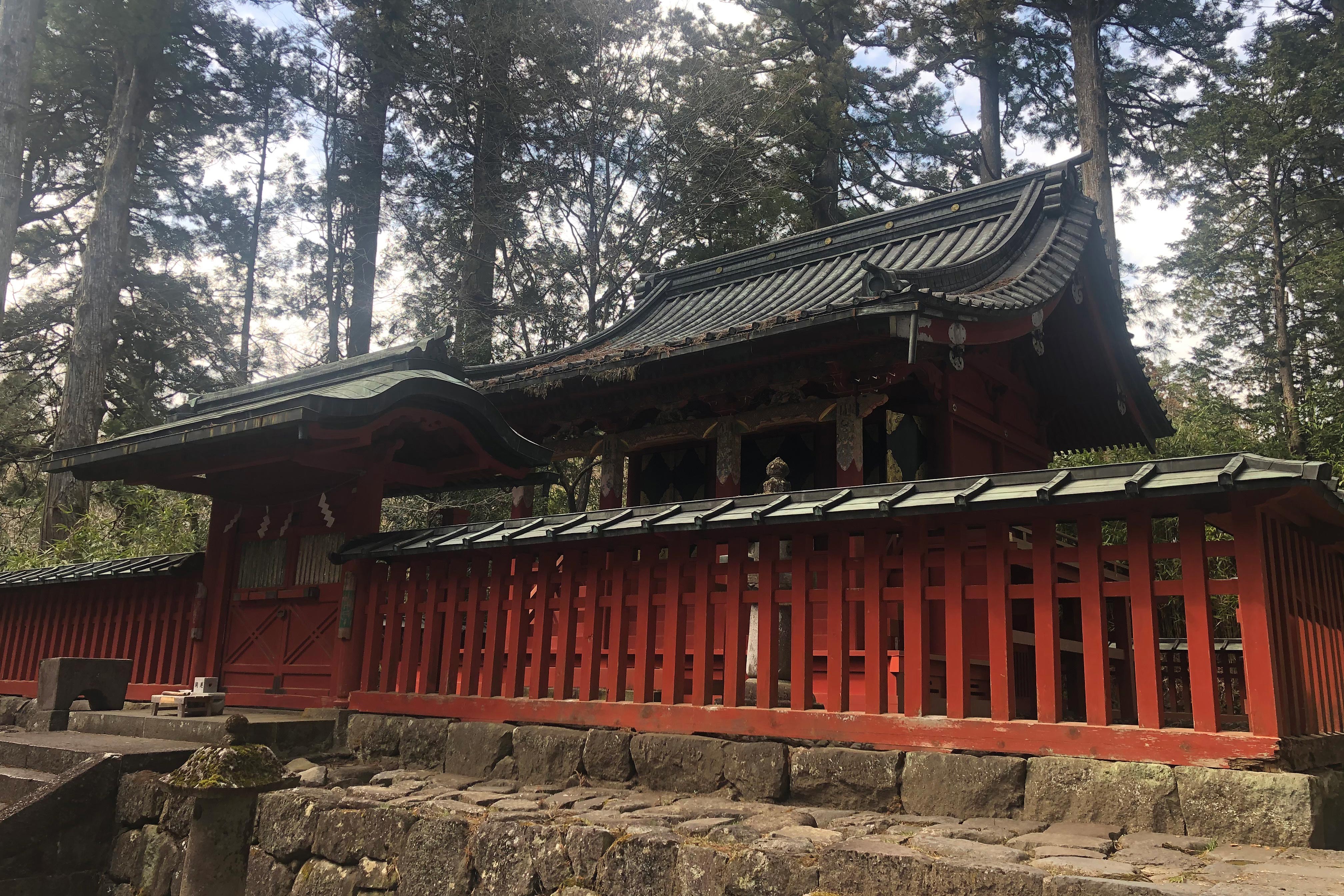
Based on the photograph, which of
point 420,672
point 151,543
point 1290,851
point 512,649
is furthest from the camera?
point 151,543

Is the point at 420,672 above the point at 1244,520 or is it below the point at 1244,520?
below

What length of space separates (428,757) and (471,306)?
17.4 m

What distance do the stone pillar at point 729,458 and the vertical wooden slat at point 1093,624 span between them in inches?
212

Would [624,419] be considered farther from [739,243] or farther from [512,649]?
[739,243]

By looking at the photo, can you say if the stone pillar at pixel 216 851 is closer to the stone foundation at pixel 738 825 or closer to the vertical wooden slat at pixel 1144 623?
the stone foundation at pixel 738 825

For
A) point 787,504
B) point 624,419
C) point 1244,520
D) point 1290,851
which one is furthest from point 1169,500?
point 624,419

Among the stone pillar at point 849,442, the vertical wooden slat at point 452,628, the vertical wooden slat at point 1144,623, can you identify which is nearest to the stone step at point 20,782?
the vertical wooden slat at point 452,628

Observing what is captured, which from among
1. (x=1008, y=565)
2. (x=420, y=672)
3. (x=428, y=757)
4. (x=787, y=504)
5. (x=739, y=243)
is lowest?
(x=428, y=757)

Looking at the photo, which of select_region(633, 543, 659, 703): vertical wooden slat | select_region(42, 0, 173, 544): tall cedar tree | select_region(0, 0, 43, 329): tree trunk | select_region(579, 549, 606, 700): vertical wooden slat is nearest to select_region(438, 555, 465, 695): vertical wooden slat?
select_region(579, 549, 606, 700): vertical wooden slat

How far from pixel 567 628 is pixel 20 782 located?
13.9 feet

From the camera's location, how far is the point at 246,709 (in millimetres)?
8820

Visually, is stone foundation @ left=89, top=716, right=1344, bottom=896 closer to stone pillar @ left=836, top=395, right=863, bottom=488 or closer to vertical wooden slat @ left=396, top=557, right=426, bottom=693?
vertical wooden slat @ left=396, top=557, right=426, bottom=693

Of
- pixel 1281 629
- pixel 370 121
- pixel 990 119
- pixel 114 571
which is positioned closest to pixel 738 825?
pixel 1281 629

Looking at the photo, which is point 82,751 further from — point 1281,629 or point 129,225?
point 129,225
